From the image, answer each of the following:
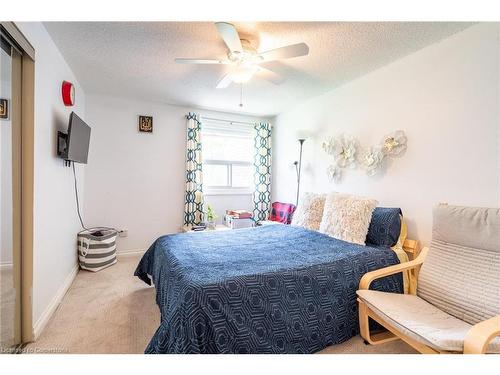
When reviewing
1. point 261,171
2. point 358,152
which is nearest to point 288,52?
point 358,152

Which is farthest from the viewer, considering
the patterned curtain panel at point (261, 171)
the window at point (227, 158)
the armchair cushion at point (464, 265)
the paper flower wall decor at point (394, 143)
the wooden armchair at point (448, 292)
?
the patterned curtain panel at point (261, 171)

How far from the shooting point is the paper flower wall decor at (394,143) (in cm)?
234

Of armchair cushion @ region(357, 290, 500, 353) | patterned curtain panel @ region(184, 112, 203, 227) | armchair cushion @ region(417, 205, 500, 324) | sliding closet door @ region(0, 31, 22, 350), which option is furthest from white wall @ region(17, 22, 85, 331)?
armchair cushion @ region(417, 205, 500, 324)

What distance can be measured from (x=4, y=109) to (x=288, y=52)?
196 cm

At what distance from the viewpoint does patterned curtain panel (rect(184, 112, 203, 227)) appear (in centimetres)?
383

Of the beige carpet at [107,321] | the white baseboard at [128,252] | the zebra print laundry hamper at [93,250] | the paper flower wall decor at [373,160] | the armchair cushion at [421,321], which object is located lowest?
the beige carpet at [107,321]

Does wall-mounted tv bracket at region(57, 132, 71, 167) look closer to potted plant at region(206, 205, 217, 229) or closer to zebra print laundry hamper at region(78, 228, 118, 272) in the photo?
zebra print laundry hamper at region(78, 228, 118, 272)

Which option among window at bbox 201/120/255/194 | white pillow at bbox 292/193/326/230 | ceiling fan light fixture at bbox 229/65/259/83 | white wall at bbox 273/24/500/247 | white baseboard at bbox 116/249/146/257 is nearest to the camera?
white wall at bbox 273/24/500/247

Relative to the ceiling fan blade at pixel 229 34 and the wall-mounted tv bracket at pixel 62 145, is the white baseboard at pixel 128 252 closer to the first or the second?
the wall-mounted tv bracket at pixel 62 145

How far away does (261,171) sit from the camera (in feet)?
14.2

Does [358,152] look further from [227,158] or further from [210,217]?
[210,217]

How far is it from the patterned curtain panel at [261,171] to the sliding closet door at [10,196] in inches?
124

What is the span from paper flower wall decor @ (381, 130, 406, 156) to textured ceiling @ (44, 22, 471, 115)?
0.74 meters

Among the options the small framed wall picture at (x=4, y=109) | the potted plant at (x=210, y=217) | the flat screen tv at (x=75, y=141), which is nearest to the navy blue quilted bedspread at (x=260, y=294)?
the flat screen tv at (x=75, y=141)
